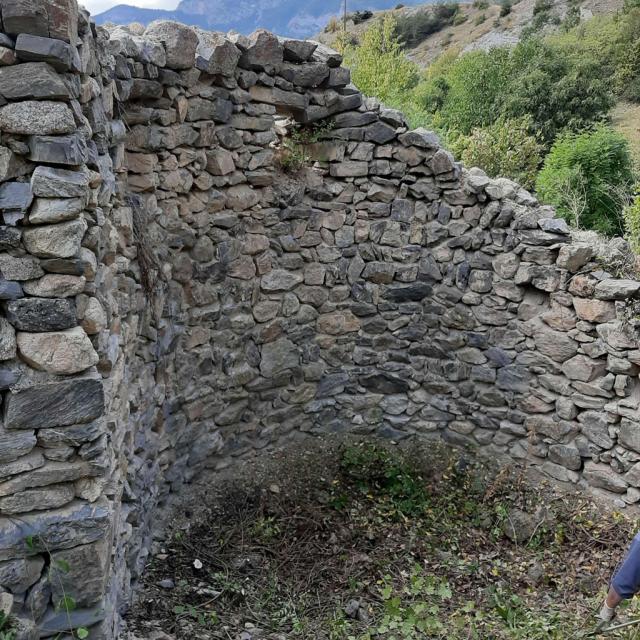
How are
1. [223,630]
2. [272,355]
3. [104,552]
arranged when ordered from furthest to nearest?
1. [272,355]
2. [223,630]
3. [104,552]

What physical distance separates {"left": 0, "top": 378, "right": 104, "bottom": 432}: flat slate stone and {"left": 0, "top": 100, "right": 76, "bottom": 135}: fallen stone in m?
0.95

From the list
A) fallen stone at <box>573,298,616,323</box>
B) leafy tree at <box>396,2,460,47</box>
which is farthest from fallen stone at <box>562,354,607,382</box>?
leafy tree at <box>396,2,460,47</box>

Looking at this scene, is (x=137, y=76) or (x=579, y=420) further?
(x=579, y=420)

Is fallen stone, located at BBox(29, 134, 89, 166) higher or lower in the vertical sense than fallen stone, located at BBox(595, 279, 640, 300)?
higher

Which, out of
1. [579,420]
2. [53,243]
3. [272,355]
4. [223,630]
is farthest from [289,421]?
[53,243]

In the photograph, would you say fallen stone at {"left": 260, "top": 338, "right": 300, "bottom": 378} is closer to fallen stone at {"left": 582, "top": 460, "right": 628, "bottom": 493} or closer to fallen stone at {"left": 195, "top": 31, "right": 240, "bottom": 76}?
fallen stone at {"left": 195, "top": 31, "right": 240, "bottom": 76}

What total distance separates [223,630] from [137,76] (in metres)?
3.32

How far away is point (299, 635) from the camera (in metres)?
3.44

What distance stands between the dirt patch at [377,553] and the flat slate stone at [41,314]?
180 centimetres

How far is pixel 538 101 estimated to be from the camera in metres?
13.6

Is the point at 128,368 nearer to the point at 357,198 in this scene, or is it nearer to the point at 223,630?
the point at 223,630

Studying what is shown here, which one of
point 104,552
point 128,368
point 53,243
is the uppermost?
point 53,243

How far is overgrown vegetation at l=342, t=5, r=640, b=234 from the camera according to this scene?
861 cm

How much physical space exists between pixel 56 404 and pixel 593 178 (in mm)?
8498
